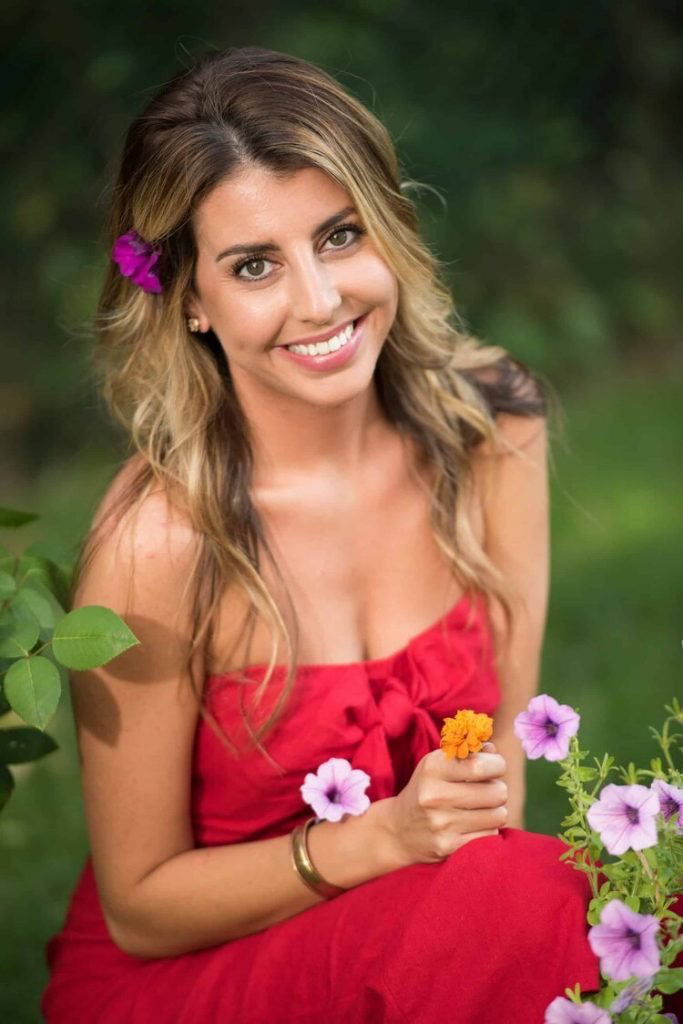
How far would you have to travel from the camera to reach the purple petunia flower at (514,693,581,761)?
5.77 ft

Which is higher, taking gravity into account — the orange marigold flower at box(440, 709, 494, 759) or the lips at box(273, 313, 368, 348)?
the lips at box(273, 313, 368, 348)

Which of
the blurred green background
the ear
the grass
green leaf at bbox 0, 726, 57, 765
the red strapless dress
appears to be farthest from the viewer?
the blurred green background

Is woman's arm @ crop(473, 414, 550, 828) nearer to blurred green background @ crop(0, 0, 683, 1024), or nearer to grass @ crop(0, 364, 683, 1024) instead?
grass @ crop(0, 364, 683, 1024)

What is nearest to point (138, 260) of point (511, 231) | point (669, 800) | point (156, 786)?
point (156, 786)

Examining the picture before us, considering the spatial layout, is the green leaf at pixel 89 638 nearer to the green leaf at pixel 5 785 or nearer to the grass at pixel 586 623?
the green leaf at pixel 5 785

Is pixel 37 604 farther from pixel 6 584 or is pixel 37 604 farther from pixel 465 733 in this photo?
pixel 465 733

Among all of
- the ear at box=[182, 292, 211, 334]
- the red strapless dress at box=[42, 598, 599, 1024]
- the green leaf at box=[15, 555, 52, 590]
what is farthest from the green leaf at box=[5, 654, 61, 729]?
the ear at box=[182, 292, 211, 334]

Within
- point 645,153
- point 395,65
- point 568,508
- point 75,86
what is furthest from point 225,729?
point 645,153

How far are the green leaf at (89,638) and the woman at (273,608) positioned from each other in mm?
283

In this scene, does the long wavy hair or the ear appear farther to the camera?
the ear

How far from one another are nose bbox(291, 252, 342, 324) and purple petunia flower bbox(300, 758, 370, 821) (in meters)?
0.62

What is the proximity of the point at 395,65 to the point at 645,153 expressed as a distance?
142 centimetres

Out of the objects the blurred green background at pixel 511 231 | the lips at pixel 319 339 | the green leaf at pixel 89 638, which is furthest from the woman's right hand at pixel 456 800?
the blurred green background at pixel 511 231

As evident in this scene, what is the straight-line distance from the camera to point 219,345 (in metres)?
2.44
